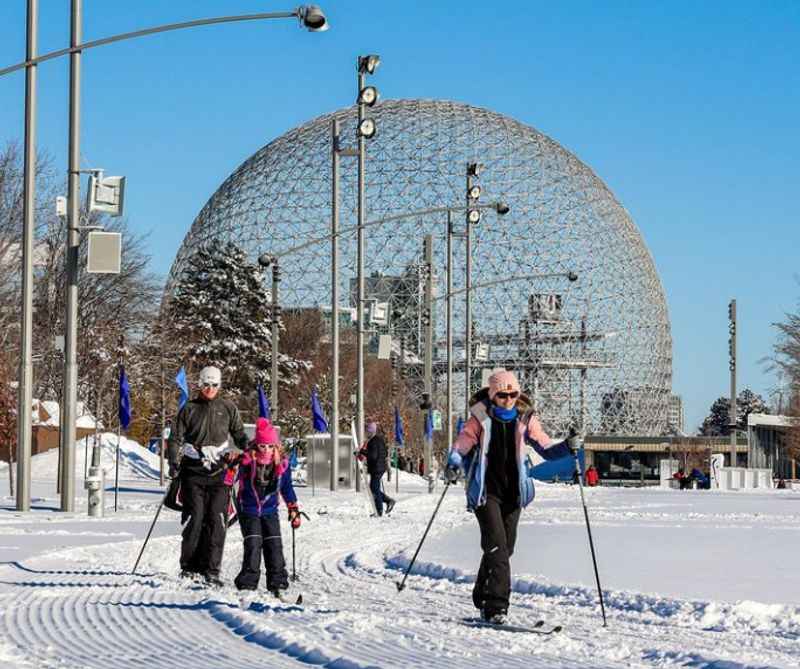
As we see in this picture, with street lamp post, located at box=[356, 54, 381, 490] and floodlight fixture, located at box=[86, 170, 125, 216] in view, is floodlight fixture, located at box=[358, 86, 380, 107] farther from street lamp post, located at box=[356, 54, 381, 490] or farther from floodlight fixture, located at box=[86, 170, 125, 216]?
floodlight fixture, located at box=[86, 170, 125, 216]

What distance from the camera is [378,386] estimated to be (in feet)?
278

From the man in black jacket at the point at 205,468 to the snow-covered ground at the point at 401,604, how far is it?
1.27ft

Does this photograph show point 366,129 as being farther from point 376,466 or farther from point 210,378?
point 210,378

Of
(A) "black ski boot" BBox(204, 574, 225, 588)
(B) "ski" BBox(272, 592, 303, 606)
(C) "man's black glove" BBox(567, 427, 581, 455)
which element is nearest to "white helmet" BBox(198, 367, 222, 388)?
(A) "black ski boot" BBox(204, 574, 225, 588)

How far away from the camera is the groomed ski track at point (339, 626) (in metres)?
8.78

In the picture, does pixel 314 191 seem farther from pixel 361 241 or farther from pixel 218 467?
pixel 218 467

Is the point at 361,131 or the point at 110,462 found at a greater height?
the point at 361,131

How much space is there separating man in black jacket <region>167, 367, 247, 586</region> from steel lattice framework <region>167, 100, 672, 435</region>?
84.3 meters

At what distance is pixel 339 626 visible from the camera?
396 inches

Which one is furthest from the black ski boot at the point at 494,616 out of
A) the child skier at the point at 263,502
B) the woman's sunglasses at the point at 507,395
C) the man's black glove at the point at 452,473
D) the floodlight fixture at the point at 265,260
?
the floodlight fixture at the point at 265,260

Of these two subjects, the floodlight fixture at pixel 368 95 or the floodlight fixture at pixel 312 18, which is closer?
the floodlight fixture at pixel 312 18

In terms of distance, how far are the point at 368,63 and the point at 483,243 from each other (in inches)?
2497

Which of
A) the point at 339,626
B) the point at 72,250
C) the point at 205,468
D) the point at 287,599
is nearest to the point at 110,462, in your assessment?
the point at 72,250

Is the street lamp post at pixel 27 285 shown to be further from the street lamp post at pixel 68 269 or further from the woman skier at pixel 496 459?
the woman skier at pixel 496 459
